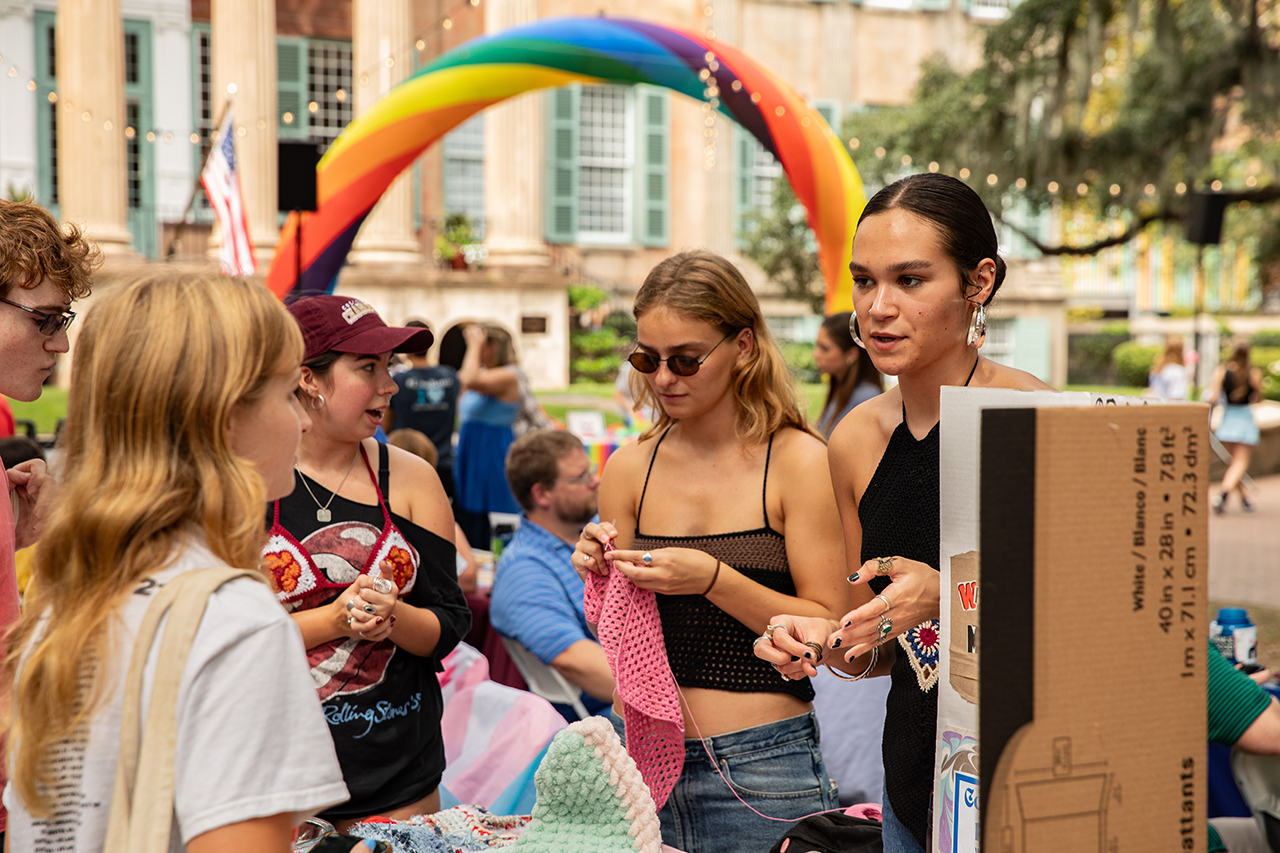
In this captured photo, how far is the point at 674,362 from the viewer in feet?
7.52

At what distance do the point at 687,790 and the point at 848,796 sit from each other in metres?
1.67

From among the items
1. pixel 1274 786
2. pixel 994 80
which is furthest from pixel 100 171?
pixel 1274 786

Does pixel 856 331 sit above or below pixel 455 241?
below

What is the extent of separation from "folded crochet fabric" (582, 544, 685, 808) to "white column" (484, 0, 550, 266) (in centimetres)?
1678

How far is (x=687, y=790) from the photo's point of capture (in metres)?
2.22

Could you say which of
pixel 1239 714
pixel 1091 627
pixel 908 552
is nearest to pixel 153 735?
pixel 1091 627

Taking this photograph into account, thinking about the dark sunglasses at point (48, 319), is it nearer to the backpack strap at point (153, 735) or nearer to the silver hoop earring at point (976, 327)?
the backpack strap at point (153, 735)

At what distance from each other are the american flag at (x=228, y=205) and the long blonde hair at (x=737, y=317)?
5768 mm

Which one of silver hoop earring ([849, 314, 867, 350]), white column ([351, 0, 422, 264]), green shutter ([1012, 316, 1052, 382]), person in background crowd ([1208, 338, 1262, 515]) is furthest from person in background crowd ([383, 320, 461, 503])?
green shutter ([1012, 316, 1052, 382])

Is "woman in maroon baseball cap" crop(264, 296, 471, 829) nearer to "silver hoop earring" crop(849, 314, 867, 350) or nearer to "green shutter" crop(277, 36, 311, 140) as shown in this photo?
"silver hoop earring" crop(849, 314, 867, 350)

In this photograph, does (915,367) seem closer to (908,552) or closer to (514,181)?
(908,552)

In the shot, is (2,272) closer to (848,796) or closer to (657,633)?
(657,633)

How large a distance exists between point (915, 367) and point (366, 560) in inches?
46.5

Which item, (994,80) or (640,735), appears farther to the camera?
(994,80)
